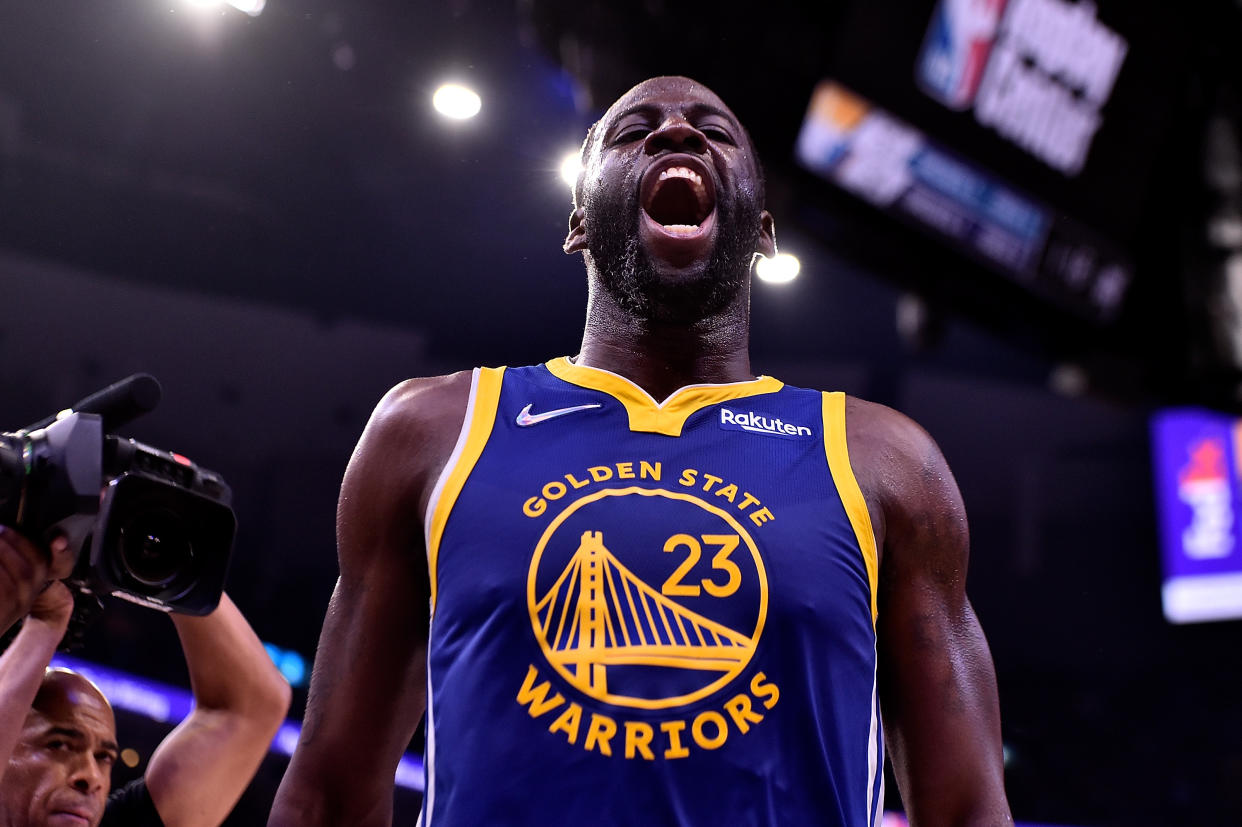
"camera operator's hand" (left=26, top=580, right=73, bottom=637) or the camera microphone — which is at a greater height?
the camera microphone

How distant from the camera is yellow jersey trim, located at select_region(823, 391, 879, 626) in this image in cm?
132

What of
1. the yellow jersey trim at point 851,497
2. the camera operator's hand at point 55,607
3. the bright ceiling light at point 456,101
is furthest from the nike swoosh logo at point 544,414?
the bright ceiling light at point 456,101

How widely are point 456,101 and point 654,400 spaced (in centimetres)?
340

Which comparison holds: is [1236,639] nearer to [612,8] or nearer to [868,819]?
[612,8]

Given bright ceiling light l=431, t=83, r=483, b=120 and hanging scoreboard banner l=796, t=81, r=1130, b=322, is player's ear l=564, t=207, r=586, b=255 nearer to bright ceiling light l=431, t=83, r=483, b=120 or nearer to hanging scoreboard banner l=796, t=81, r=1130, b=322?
hanging scoreboard banner l=796, t=81, r=1130, b=322

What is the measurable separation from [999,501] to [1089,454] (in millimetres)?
960

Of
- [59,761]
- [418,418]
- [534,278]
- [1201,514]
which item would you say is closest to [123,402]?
[418,418]

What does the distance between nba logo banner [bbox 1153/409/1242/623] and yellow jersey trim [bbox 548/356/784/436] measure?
228 inches

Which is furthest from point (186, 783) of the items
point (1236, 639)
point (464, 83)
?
point (1236, 639)

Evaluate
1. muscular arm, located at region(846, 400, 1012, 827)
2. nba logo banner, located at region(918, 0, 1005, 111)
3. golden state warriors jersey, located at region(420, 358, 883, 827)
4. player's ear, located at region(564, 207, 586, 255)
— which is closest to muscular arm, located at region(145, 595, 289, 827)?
player's ear, located at region(564, 207, 586, 255)

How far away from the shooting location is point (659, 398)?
152cm

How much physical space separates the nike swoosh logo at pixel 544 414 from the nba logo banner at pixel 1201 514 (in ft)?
19.6

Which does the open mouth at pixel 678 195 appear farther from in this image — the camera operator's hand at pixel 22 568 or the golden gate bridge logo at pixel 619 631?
the camera operator's hand at pixel 22 568

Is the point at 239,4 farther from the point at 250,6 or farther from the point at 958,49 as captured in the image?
the point at 958,49
